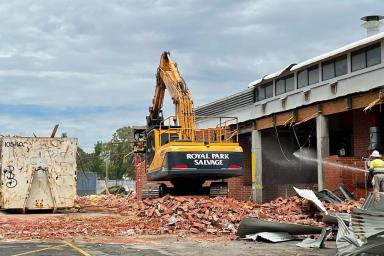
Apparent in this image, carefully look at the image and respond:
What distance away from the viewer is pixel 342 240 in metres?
9.05

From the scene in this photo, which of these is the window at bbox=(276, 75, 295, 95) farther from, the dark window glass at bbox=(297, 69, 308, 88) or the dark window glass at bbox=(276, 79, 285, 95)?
the dark window glass at bbox=(297, 69, 308, 88)

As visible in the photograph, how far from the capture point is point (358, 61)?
66.0 ft

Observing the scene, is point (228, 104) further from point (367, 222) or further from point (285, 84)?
point (367, 222)

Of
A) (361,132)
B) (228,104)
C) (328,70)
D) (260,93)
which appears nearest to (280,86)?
(260,93)

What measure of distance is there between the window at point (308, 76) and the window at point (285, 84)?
1.70ft

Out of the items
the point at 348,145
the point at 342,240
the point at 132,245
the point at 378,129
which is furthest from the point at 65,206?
the point at 348,145

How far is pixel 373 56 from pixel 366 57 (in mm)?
345

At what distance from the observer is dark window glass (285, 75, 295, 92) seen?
79.4 ft

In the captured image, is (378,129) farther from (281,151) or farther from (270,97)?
(281,151)

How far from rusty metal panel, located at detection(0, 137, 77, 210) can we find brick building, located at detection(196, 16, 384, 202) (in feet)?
30.2

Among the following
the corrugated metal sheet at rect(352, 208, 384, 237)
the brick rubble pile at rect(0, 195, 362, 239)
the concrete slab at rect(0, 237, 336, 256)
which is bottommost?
the concrete slab at rect(0, 237, 336, 256)

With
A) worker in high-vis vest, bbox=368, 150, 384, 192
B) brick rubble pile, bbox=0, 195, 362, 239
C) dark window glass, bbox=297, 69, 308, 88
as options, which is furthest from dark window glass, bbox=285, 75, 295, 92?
worker in high-vis vest, bbox=368, 150, 384, 192

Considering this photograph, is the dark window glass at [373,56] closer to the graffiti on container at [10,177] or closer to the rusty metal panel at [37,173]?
the rusty metal panel at [37,173]

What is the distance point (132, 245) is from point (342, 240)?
14.4 ft
